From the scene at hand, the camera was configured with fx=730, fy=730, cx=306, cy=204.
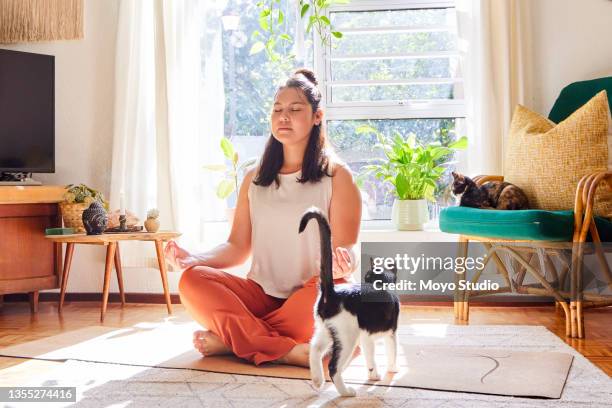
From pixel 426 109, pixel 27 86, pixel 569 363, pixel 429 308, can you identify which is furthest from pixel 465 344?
pixel 27 86

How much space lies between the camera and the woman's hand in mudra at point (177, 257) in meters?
2.09

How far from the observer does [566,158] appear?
2.97m

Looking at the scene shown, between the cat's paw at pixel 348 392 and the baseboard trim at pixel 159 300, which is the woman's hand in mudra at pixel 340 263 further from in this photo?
the baseboard trim at pixel 159 300

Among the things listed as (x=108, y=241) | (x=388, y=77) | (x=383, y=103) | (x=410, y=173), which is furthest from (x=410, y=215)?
(x=108, y=241)

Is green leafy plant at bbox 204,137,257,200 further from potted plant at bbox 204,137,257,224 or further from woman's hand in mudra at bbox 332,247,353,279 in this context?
woman's hand in mudra at bbox 332,247,353,279

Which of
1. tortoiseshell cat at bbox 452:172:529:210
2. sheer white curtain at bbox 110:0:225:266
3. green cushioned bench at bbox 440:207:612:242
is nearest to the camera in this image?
green cushioned bench at bbox 440:207:612:242

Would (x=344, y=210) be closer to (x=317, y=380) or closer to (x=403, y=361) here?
(x=403, y=361)

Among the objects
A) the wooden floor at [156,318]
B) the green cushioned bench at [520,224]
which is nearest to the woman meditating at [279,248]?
the green cushioned bench at [520,224]

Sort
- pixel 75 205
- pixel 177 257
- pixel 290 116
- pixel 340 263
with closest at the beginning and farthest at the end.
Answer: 1. pixel 340 263
2. pixel 177 257
3. pixel 290 116
4. pixel 75 205

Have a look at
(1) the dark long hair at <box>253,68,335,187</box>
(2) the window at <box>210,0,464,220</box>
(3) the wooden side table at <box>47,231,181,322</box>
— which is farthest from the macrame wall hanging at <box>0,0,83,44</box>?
(1) the dark long hair at <box>253,68,335,187</box>

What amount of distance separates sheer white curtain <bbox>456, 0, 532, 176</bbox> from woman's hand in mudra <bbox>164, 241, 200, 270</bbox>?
1.92 meters

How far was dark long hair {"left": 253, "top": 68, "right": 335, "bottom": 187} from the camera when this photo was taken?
7.47 feet

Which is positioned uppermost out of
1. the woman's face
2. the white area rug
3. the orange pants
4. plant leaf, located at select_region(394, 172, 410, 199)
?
the woman's face

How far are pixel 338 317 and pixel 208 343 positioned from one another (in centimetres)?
66
